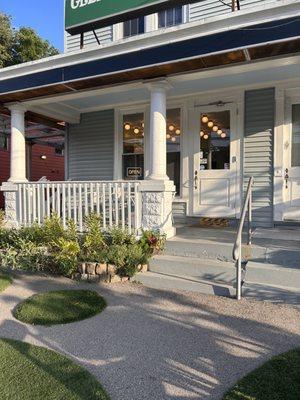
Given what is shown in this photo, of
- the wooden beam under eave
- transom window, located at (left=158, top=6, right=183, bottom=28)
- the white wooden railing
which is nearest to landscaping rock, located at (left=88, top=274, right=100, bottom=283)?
the white wooden railing

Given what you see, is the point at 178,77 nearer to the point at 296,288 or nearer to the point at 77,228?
the point at 77,228

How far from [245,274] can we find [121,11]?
460 cm

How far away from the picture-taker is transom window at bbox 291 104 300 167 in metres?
6.48

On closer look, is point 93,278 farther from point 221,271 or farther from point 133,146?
point 133,146

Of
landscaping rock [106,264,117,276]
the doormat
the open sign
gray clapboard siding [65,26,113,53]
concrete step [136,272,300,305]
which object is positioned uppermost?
gray clapboard siding [65,26,113,53]

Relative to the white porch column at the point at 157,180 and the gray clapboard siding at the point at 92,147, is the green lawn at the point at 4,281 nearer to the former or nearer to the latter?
the white porch column at the point at 157,180

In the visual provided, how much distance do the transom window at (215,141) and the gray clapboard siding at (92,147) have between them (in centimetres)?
223

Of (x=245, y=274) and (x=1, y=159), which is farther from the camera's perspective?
(x=1, y=159)

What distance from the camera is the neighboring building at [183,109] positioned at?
4.89 metres

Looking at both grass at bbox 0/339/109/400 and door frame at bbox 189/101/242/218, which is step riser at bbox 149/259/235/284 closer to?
grass at bbox 0/339/109/400

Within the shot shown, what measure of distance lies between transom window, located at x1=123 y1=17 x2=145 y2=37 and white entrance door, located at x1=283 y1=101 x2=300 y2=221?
398cm

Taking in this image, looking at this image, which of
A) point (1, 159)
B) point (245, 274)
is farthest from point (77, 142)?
point (1, 159)

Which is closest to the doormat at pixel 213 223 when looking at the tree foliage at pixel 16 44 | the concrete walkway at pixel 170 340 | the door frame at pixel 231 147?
the door frame at pixel 231 147

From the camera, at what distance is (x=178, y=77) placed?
5.55m
